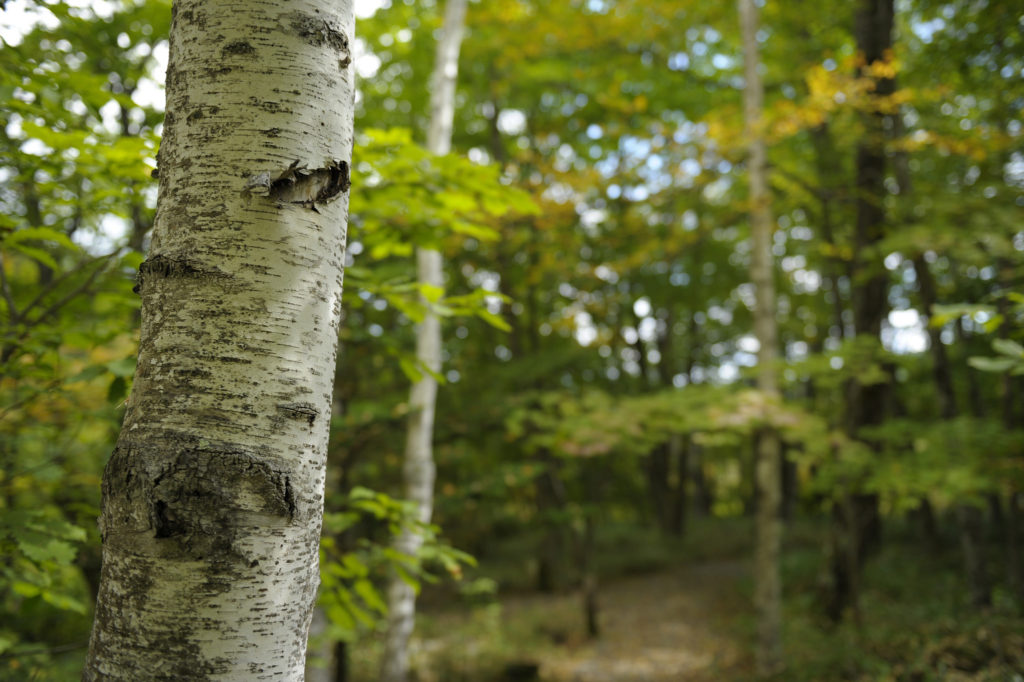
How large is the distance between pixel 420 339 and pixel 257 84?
4.31 m

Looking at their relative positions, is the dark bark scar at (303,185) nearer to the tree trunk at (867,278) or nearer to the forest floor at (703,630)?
the forest floor at (703,630)

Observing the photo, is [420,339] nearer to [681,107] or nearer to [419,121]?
[419,121]

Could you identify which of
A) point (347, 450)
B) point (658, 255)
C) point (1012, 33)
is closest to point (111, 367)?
point (347, 450)

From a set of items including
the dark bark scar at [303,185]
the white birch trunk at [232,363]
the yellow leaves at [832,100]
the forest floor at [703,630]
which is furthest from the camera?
the forest floor at [703,630]

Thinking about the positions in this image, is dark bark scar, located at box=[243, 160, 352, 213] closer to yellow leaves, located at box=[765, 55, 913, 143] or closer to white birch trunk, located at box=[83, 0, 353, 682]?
white birch trunk, located at box=[83, 0, 353, 682]

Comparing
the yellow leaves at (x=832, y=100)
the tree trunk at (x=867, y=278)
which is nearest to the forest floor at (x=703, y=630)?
the tree trunk at (x=867, y=278)

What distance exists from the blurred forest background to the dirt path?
0.27 ft

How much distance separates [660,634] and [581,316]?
5854 mm

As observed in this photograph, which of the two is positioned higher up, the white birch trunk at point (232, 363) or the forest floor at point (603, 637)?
the white birch trunk at point (232, 363)

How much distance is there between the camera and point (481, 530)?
9.66 meters

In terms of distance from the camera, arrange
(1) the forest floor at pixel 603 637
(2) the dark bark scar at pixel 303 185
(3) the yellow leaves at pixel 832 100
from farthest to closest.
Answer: (1) the forest floor at pixel 603 637 → (3) the yellow leaves at pixel 832 100 → (2) the dark bark scar at pixel 303 185

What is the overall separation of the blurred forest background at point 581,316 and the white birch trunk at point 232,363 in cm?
83

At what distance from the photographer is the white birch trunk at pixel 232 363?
892 mm

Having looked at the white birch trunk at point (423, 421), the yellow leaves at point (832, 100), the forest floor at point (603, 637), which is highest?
the yellow leaves at point (832, 100)
